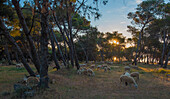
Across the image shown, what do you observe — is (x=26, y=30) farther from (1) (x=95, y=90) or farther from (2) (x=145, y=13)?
(2) (x=145, y=13)

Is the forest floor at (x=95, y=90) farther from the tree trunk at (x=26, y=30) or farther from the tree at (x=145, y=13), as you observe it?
the tree at (x=145, y=13)

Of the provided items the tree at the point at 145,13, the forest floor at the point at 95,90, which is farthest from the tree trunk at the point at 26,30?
the tree at the point at 145,13

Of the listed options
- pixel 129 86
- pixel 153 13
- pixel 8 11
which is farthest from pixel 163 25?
pixel 8 11

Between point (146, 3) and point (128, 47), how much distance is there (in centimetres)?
3489

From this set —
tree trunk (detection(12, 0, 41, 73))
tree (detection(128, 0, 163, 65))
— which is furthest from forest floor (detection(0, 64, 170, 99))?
tree (detection(128, 0, 163, 65))

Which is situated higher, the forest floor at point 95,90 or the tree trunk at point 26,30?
the tree trunk at point 26,30

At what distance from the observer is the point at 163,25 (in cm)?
2620

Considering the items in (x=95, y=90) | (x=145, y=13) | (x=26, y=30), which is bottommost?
(x=95, y=90)

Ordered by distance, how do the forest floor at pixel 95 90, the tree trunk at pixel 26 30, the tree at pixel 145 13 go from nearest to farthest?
the forest floor at pixel 95 90 < the tree trunk at pixel 26 30 < the tree at pixel 145 13

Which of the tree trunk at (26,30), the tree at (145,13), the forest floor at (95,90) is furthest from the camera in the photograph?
the tree at (145,13)

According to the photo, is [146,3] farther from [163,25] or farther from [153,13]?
[163,25]

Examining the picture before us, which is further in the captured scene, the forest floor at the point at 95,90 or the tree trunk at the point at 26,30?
the tree trunk at the point at 26,30

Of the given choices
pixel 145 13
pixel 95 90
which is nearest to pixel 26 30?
pixel 95 90

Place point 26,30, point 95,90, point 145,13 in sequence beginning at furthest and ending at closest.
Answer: point 145,13
point 26,30
point 95,90
